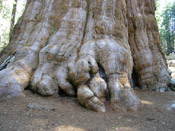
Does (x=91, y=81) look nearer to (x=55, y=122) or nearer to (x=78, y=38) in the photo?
(x=55, y=122)

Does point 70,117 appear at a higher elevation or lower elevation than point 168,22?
lower

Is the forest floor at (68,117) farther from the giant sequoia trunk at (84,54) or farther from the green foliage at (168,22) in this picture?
the green foliage at (168,22)

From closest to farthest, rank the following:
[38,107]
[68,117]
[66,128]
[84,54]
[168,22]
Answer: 1. [66,128]
2. [68,117]
3. [38,107]
4. [84,54]
5. [168,22]

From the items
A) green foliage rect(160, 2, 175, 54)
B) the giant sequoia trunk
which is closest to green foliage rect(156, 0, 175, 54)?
green foliage rect(160, 2, 175, 54)

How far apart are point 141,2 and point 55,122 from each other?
731 centimetres

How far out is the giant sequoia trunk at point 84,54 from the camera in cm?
381

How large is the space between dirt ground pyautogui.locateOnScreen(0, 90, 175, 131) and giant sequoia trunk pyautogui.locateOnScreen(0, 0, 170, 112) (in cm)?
27

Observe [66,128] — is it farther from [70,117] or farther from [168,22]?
[168,22]

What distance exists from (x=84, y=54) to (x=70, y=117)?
6.32ft

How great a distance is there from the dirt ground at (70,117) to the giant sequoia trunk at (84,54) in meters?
0.27

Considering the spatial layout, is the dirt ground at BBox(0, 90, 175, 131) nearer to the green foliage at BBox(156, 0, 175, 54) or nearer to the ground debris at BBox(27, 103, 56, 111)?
the ground debris at BBox(27, 103, 56, 111)

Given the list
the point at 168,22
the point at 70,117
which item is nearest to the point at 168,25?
the point at 168,22

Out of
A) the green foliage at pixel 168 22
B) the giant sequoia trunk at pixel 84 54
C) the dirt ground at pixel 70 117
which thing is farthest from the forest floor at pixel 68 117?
the green foliage at pixel 168 22

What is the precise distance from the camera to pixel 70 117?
300 cm
